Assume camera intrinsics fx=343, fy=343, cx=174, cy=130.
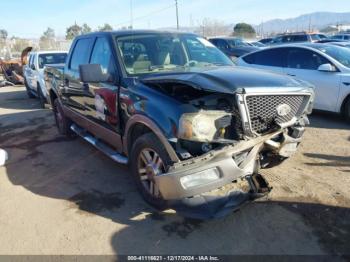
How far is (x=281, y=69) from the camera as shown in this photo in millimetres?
8094

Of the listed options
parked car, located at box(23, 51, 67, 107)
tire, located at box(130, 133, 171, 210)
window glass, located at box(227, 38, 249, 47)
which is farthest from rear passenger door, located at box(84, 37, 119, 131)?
window glass, located at box(227, 38, 249, 47)

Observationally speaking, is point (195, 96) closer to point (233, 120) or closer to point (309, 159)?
point (233, 120)

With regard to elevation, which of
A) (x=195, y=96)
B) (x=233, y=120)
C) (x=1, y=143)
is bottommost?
(x=1, y=143)

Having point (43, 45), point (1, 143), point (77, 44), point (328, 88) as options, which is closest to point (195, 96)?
point (77, 44)

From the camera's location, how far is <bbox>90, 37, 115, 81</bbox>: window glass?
14.0 feet

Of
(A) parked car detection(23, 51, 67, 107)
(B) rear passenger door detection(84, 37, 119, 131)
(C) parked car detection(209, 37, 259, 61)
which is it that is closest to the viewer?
(B) rear passenger door detection(84, 37, 119, 131)

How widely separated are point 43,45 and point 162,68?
43.6 m

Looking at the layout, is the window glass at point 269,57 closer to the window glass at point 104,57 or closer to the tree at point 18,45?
the window glass at point 104,57

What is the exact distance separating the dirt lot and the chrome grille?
0.98m

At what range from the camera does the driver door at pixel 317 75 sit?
276 inches

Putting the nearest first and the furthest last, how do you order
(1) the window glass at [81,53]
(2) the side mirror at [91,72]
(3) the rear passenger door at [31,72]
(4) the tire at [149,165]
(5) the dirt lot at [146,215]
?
(5) the dirt lot at [146,215]
(4) the tire at [149,165]
(2) the side mirror at [91,72]
(1) the window glass at [81,53]
(3) the rear passenger door at [31,72]

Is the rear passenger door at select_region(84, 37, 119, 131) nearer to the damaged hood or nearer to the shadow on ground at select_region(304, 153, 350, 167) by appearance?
the damaged hood

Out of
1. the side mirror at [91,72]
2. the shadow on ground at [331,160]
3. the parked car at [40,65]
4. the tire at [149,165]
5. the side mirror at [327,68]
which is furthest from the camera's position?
the parked car at [40,65]

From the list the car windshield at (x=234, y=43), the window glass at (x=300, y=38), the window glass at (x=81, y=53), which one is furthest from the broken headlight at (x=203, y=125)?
the window glass at (x=300, y=38)
